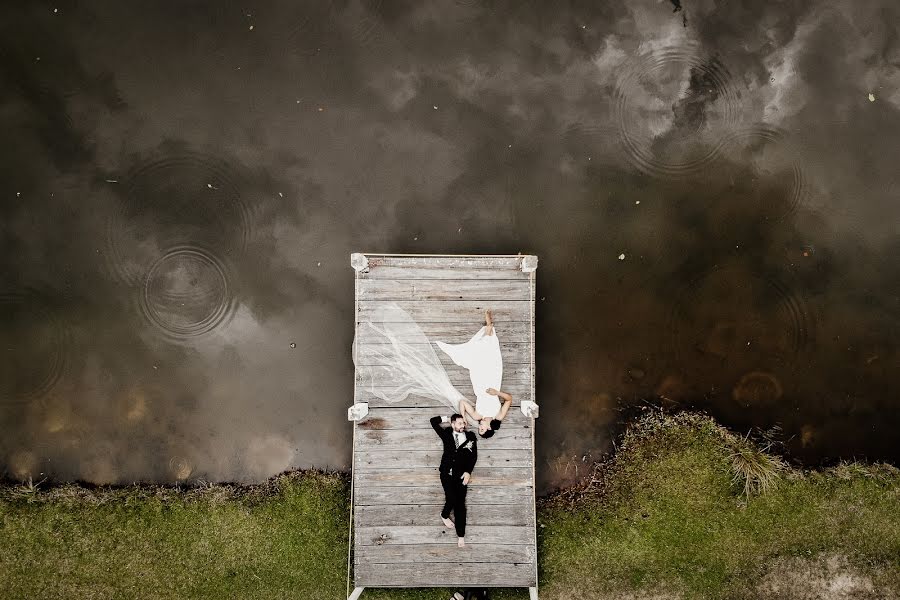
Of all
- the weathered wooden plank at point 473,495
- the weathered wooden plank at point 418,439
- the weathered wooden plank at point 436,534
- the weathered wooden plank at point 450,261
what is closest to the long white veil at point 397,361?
the weathered wooden plank at point 418,439

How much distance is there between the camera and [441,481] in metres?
5.85

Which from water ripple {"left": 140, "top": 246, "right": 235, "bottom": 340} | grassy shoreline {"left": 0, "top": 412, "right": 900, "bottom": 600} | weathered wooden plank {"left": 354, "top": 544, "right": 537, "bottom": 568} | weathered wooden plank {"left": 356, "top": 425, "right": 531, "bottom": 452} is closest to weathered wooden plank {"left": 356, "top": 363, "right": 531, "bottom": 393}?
weathered wooden plank {"left": 356, "top": 425, "right": 531, "bottom": 452}

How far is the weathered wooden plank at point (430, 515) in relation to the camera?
5867mm

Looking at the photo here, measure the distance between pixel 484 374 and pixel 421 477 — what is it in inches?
54.4

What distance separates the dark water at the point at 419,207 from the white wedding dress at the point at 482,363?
1015mm

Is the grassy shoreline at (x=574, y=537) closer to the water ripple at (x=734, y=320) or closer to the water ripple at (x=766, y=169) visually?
the water ripple at (x=734, y=320)

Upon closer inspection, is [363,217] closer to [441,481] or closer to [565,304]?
[565,304]

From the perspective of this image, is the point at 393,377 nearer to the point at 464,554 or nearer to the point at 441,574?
the point at 464,554

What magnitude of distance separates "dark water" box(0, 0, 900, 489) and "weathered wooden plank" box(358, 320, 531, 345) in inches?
32.6

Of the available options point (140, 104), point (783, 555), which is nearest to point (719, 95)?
point (783, 555)

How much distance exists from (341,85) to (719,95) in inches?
192

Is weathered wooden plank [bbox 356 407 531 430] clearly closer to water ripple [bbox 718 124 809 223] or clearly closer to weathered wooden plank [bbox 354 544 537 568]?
weathered wooden plank [bbox 354 544 537 568]

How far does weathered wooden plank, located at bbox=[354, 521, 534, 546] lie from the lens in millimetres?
5859

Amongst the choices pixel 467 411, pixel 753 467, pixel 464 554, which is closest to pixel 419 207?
pixel 467 411
